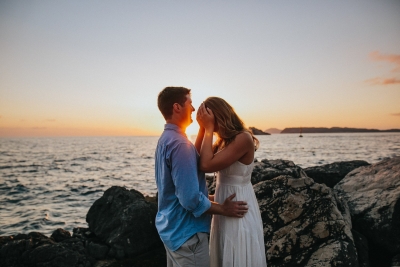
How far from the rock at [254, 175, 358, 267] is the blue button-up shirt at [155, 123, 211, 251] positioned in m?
1.98

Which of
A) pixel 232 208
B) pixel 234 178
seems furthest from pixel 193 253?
pixel 234 178

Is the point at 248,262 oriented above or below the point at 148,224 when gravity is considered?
above

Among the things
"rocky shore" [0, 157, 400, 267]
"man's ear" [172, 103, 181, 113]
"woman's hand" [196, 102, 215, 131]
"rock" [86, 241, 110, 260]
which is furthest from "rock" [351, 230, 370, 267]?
"rock" [86, 241, 110, 260]

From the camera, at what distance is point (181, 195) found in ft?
9.09

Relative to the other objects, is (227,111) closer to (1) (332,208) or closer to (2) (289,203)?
(2) (289,203)

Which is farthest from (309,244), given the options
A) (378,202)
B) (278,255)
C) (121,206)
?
(121,206)

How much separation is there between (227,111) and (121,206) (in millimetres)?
5589

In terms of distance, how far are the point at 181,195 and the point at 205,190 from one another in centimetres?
50

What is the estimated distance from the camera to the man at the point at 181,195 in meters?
2.79

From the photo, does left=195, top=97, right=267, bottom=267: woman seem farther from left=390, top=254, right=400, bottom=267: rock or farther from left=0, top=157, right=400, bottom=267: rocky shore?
left=390, top=254, right=400, bottom=267: rock

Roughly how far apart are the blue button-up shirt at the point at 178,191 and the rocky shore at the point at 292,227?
6.86 feet

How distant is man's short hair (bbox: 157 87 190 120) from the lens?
3.04m

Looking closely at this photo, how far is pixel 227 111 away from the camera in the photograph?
3.31 metres

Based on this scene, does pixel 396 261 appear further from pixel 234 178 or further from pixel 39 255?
pixel 39 255
